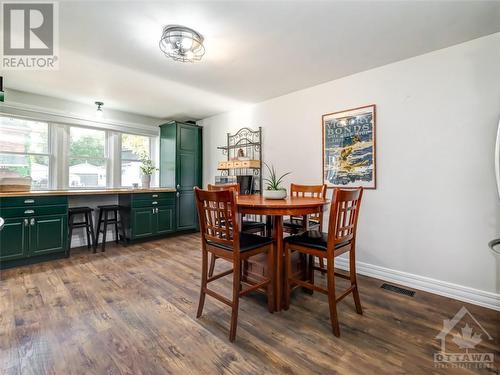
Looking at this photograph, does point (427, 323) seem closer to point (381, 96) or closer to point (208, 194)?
point (208, 194)

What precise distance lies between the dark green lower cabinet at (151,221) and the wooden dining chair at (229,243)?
8.37 ft

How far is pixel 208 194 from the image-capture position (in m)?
1.70

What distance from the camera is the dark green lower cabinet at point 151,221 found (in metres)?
3.98

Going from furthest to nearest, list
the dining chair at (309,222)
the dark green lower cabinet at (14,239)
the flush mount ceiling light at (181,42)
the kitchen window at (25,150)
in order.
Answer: the kitchen window at (25,150), the dark green lower cabinet at (14,239), the dining chair at (309,222), the flush mount ceiling light at (181,42)

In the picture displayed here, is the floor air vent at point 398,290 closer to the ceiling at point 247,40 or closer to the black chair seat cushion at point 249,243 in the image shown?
the black chair seat cushion at point 249,243

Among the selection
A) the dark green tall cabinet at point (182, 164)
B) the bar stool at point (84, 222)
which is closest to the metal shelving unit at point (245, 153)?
the dark green tall cabinet at point (182, 164)

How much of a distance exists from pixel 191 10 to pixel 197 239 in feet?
11.6

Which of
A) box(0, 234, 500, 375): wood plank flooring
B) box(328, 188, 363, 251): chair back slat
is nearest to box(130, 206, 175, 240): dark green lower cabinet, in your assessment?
box(0, 234, 500, 375): wood plank flooring

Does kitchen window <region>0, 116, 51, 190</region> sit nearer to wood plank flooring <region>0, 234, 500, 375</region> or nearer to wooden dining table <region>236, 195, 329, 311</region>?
wood plank flooring <region>0, 234, 500, 375</region>

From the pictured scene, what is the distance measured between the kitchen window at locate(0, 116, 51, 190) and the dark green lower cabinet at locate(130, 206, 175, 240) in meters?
1.49

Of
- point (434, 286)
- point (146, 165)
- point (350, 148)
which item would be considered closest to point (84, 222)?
point (146, 165)

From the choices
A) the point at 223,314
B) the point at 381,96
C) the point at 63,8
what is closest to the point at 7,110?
the point at 63,8

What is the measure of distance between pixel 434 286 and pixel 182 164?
14.0ft

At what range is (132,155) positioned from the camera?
4719 millimetres
